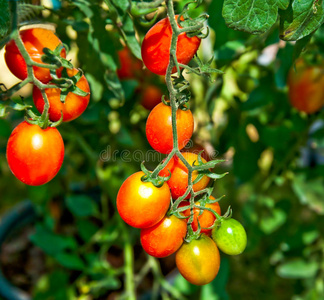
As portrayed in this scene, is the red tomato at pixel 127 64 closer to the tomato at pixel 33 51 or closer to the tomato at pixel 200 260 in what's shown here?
the tomato at pixel 33 51

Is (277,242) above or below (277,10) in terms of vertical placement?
below

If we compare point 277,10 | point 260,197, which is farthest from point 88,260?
point 277,10

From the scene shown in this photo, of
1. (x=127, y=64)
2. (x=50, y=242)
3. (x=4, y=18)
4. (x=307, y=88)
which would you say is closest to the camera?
(x=4, y=18)

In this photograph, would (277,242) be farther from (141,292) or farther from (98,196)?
(98,196)

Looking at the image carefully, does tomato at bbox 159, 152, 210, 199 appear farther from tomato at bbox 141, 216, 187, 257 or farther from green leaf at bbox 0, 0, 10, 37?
green leaf at bbox 0, 0, 10, 37

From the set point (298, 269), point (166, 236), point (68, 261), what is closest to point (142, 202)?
point (166, 236)

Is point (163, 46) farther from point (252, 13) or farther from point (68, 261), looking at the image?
point (68, 261)

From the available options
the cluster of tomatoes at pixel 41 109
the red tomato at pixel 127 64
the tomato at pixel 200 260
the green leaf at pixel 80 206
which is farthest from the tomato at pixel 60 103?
the green leaf at pixel 80 206
